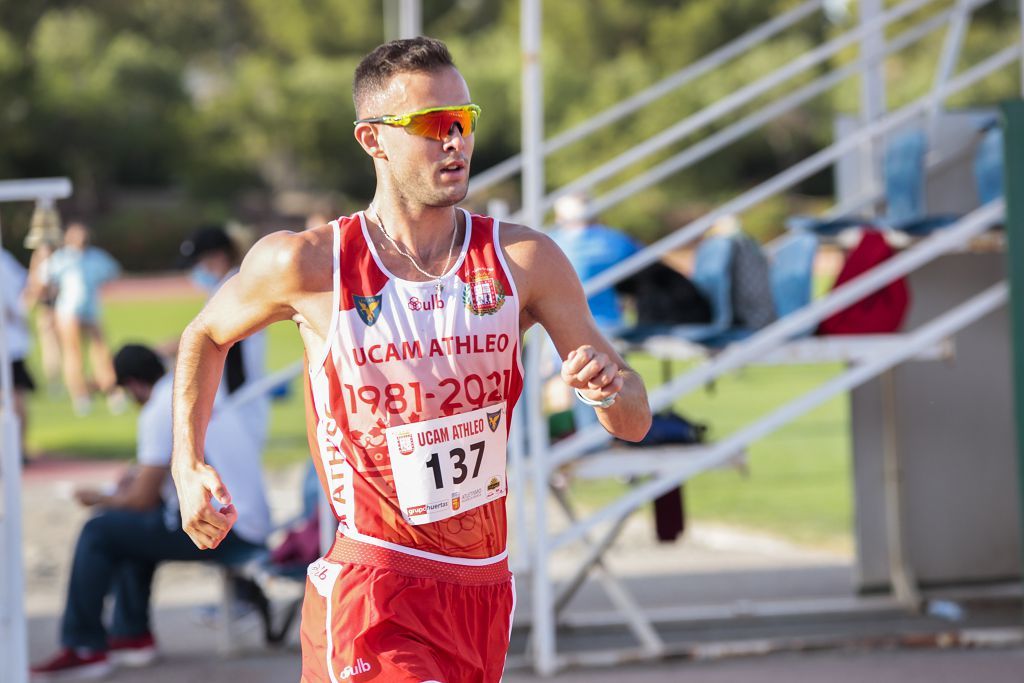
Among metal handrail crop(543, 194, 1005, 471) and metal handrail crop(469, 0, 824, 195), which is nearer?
metal handrail crop(543, 194, 1005, 471)

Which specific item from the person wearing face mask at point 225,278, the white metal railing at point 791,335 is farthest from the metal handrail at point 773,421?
the person wearing face mask at point 225,278

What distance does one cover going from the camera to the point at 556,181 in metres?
53.2

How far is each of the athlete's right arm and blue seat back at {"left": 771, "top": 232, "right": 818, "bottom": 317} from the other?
389cm

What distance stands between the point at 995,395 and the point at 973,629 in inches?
50.3

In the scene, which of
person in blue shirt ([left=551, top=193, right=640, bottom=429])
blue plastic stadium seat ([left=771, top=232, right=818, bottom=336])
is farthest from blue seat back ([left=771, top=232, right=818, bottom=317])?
person in blue shirt ([left=551, top=193, right=640, bottom=429])

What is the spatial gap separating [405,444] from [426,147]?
0.65 metres

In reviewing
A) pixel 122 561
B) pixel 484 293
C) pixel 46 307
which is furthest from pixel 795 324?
pixel 46 307

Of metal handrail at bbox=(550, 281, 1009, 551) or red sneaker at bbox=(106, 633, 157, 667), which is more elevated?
metal handrail at bbox=(550, 281, 1009, 551)

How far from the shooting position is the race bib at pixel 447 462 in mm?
3193

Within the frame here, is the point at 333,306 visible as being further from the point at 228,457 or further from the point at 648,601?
the point at 648,601

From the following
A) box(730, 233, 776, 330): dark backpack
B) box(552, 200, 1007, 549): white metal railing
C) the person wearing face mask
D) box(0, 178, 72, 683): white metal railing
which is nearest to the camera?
box(0, 178, 72, 683): white metal railing

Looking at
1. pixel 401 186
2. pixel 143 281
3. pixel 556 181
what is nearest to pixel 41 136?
pixel 143 281

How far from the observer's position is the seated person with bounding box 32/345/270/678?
6275 mm

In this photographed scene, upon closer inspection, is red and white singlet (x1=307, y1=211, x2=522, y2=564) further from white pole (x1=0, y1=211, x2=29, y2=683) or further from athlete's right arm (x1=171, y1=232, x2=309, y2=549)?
white pole (x1=0, y1=211, x2=29, y2=683)
